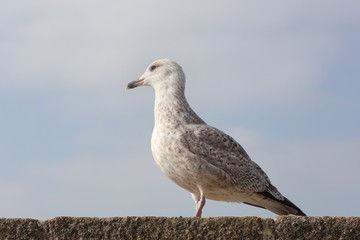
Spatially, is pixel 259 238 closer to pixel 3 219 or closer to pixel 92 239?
pixel 92 239

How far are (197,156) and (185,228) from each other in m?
3.18

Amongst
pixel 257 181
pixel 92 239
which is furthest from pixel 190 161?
pixel 92 239

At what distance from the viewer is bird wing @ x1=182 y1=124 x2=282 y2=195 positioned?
7980mm

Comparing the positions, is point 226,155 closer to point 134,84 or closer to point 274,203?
point 274,203

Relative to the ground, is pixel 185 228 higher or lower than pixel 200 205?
lower

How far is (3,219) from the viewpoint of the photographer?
4883mm

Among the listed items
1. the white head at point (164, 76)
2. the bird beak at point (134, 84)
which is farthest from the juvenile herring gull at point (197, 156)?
the bird beak at point (134, 84)

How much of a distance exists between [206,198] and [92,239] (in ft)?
10.8

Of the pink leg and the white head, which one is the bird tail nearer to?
the pink leg

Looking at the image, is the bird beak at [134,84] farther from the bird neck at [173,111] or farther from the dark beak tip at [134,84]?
the bird neck at [173,111]

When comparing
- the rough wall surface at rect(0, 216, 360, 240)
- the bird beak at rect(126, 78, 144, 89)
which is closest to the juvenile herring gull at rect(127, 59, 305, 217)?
the bird beak at rect(126, 78, 144, 89)

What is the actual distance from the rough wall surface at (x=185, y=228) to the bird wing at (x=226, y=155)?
10.3ft

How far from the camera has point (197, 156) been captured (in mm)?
7898

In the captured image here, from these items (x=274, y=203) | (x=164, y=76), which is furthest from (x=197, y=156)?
(x=164, y=76)
